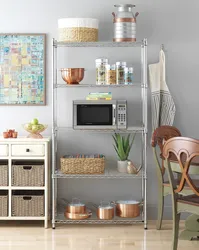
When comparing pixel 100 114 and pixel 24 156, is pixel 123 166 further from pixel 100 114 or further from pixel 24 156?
pixel 24 156

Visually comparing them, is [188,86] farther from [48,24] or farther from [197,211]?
[197,211]

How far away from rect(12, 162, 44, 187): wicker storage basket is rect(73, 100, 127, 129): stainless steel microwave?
48cm

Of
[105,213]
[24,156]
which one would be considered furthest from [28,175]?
[105,213]

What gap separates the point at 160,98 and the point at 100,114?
60 cm

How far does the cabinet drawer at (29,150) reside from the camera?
16.1 feet

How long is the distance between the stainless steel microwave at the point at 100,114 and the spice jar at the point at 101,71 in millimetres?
180

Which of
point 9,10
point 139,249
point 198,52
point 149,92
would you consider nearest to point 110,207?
point 139,249

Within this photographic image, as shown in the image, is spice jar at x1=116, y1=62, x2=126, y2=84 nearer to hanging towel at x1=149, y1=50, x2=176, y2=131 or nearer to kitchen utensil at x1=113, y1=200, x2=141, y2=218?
hanging towel at x1=149, y1=50, x2=176, y2=131

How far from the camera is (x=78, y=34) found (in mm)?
4922

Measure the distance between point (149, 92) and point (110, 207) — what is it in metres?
1.09

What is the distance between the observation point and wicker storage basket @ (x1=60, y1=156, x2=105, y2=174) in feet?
16.2

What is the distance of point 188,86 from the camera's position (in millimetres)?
5254

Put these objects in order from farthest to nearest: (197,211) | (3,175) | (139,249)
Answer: (3,175) → (139,249) → (197,211)

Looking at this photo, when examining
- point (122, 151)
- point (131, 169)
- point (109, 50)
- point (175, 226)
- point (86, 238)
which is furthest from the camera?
point (109, 50)
